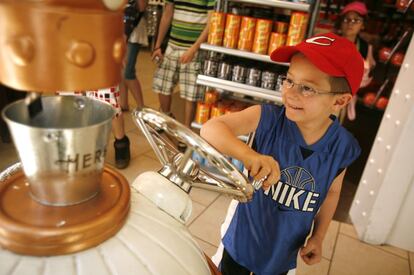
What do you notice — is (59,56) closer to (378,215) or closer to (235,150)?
(235,150)

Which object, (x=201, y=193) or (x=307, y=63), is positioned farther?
(x=201, y=193)

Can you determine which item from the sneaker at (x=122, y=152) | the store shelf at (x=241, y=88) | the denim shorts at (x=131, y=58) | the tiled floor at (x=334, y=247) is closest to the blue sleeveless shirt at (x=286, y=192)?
the tiled floor at (x=334, y=247)

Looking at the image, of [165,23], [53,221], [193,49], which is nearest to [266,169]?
[53,221]

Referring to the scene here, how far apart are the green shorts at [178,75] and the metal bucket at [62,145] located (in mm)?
2428

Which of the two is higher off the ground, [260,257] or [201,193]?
[260,257]

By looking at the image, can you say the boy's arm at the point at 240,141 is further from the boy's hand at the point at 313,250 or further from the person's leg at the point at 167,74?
the person's leg at the point at 167,74

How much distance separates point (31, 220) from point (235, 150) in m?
0.51

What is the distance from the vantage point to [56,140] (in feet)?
1.20

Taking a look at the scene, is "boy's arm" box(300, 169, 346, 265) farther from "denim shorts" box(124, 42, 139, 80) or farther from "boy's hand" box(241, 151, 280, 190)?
"denim shorts" box(124, 42, 139, 80)

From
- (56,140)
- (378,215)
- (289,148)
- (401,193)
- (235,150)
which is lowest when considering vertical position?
(378,215)

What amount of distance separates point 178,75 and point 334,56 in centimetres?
222

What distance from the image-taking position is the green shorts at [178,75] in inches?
114

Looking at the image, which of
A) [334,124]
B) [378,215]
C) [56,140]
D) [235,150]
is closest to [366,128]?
[378,215]

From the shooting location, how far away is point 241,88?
7.99ft
